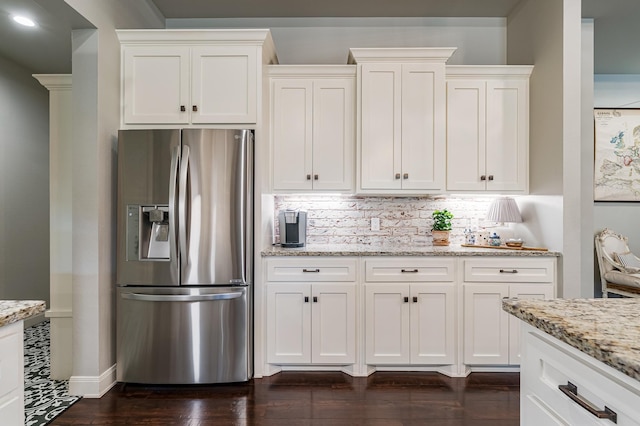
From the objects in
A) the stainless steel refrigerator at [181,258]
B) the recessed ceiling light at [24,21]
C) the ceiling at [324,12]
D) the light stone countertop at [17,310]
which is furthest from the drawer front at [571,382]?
the recessed ceiling light at [24,21]

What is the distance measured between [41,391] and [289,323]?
1746 mm

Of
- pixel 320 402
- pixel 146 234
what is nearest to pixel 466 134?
pixel 320 402

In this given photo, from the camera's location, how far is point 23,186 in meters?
4.22

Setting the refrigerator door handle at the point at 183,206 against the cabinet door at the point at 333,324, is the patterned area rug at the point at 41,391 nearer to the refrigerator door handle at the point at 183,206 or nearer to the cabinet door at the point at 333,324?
the refrigerator door handle at the point at 183,206

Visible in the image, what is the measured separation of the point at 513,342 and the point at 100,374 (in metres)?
2.97

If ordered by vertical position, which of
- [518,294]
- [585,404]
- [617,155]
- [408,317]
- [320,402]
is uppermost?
[617,155]

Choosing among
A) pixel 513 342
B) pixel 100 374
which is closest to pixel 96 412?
pixel 100 374

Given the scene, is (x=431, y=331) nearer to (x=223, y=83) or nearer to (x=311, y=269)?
(x=311, y=269)

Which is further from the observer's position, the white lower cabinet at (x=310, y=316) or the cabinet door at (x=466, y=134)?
the cabinet door at (x=466, y=134)

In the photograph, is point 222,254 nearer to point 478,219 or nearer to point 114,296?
point 114,296

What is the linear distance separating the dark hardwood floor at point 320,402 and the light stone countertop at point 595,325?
140 centimetres

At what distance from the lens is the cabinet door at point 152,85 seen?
9.42 ft

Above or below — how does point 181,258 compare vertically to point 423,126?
below

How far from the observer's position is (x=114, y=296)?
2.79 m
